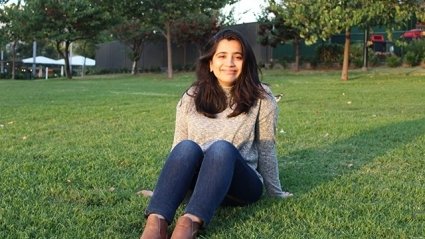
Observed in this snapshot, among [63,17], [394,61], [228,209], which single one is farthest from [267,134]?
[63,17]

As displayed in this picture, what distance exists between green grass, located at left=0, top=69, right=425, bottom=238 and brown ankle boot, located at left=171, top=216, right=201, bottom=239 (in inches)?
7.2

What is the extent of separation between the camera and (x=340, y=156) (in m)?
5.18

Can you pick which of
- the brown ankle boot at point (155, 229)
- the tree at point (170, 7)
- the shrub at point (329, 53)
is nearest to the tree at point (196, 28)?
the tree at point (170, 7)

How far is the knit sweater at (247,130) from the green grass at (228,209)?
0.29m

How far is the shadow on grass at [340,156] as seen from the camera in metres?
4.21

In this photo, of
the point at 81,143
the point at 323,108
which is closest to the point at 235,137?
the point at 81,143

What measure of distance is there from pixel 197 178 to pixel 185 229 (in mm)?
347

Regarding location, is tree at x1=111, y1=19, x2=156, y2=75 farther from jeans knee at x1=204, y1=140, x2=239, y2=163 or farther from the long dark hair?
jeans knee at x1=204, y1=140, x2=239, y2=163

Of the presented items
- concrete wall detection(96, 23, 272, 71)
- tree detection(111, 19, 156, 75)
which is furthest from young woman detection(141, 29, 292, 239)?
tree detection(111, 19, 156, 75)

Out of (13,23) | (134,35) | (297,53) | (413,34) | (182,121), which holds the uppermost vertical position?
(13,23)

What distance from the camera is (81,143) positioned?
5.86 metres

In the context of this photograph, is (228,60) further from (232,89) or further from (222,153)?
(222,153)

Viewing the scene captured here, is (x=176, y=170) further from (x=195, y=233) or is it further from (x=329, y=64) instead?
(x=329, y=64)

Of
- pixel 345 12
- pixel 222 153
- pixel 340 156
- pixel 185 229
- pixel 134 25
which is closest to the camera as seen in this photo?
pixel 185 229
